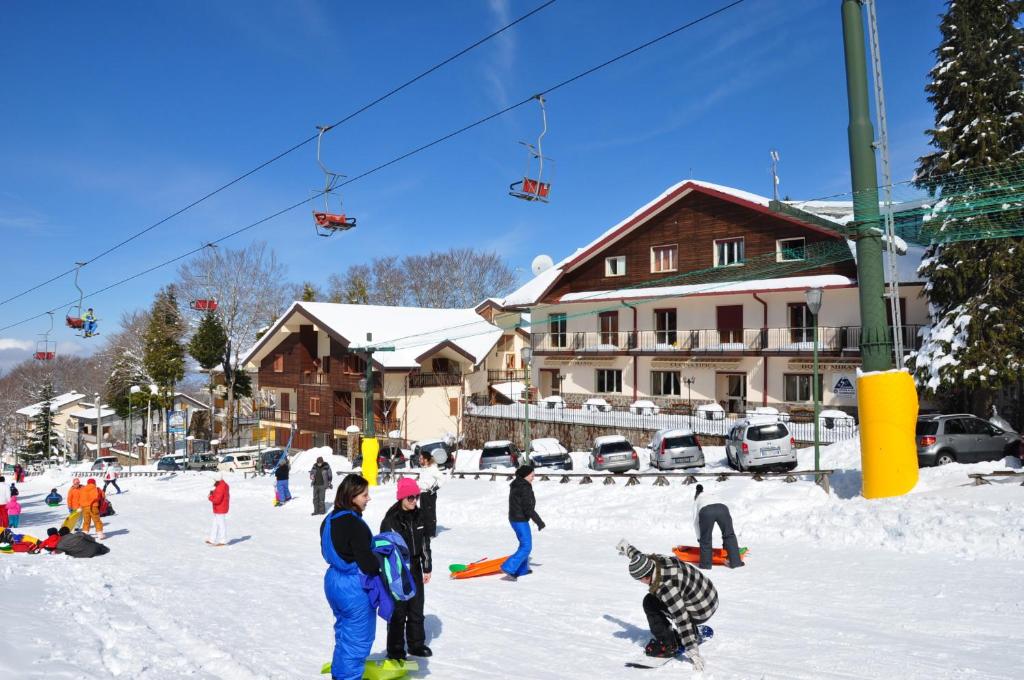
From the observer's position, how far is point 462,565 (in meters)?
10.9

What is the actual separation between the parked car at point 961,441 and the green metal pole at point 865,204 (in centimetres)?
577

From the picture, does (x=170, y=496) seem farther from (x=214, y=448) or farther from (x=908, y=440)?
(x=214, y=448)

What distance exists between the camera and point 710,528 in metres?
10.0

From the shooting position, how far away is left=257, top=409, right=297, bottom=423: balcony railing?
162 feet

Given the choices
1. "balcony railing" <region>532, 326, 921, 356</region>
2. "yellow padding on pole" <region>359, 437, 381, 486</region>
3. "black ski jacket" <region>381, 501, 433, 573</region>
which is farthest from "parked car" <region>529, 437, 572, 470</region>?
"black ski jacket" <region>381, 501, 433, 573</region>

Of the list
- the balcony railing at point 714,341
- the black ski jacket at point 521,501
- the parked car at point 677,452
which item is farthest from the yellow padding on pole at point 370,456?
the balcony railing at point 714,341

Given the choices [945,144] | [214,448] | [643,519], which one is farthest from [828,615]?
[214,448]

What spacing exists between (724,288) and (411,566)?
95.9ft

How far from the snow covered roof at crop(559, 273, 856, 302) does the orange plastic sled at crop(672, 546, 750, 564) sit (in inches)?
720

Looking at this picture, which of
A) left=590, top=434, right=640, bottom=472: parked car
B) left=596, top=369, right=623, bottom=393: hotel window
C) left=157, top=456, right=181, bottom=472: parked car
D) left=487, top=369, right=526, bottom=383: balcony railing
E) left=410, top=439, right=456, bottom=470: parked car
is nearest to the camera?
left=590, top=434, right=640, bottom=472: parked car

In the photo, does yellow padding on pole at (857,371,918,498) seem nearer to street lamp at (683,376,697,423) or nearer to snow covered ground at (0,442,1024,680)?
snow covered ground at (0,442,1024,680)

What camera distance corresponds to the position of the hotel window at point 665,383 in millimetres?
35844

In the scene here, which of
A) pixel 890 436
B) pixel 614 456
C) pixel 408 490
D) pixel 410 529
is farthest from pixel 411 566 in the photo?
pixel 614 456

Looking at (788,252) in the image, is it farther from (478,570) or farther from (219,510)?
(219,510)
